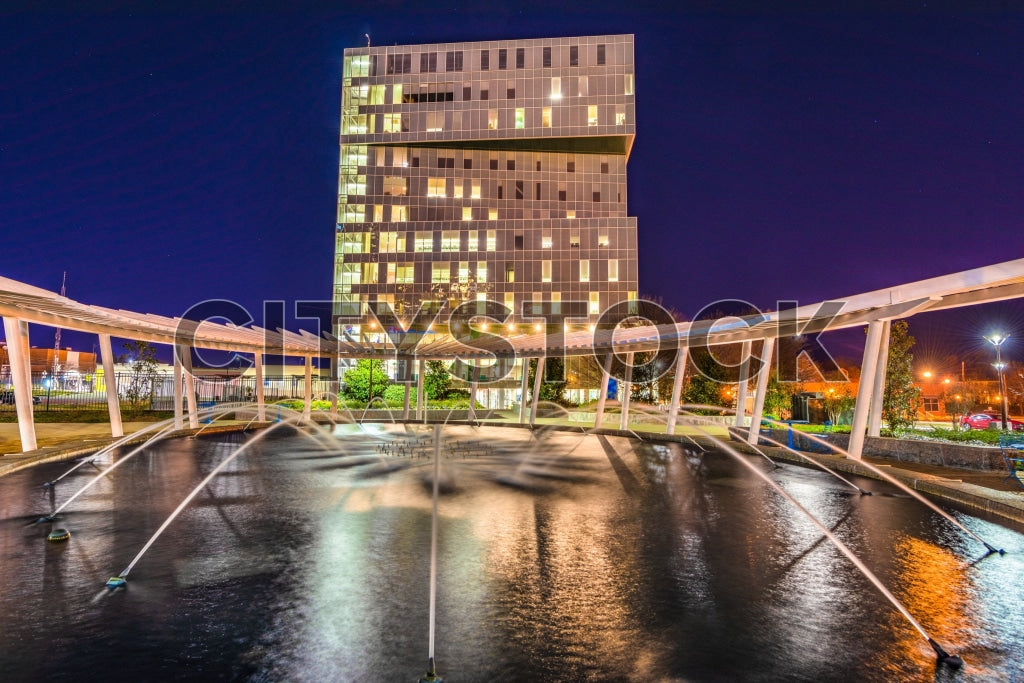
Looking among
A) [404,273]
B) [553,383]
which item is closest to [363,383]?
[553,383]

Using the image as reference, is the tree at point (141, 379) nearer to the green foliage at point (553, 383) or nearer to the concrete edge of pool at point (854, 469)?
the concrete edge of pool at point (854, 469)

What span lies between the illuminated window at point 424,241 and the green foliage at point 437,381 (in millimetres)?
20656

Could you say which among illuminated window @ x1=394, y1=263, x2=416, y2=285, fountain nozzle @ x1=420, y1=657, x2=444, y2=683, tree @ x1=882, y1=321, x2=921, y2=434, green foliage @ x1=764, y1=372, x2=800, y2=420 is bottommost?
fountain nozzle @ x1=420, y1=657, x2=444, y2=683

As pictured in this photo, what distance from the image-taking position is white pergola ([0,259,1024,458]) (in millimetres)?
12898

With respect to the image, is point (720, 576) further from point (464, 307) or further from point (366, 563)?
point (464, 307)

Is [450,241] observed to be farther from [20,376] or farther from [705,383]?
[20,376]

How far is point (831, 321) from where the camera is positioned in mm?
17188

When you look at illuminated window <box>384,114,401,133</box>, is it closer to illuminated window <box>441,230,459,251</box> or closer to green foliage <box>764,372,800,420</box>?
illuminated window <box>441,230,459,251</box>

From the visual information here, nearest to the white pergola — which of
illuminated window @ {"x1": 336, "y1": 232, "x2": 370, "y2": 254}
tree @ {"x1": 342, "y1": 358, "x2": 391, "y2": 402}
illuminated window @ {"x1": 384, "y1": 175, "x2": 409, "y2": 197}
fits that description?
tree @ {"x1": 342, "y1": 358, "x2": 391, "y2": 402}

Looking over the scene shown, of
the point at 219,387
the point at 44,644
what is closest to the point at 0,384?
the point at 219,387

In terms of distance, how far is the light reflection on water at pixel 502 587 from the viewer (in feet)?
15.8

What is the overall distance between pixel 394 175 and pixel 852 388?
183 ft

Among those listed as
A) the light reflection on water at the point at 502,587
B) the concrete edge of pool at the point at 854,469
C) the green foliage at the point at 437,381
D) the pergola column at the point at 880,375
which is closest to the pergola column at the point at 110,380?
the concrete edge of pool at the point at 854,469

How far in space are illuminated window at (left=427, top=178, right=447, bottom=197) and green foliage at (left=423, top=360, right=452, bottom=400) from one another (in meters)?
27.3
